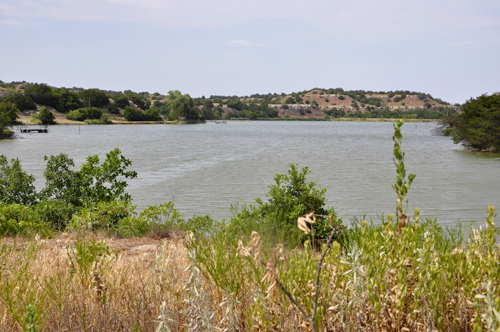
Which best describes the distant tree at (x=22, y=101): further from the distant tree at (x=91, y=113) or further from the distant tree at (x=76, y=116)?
the distant tree at (x=91, y=113)

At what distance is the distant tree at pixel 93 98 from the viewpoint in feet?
455

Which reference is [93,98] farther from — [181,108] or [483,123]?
[483,123]

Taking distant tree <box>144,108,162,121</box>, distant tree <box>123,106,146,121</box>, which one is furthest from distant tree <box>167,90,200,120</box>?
distant tree <box>123,106,146,121</box>

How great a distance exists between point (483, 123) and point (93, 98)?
417ft

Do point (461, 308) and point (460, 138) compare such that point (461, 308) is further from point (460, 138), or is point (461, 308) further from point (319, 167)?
point (460, 138)

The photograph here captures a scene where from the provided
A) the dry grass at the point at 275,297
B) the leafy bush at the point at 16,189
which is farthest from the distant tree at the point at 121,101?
the dry grass at the point at 275,297

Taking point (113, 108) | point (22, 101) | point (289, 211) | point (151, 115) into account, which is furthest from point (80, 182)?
point (113, 108)

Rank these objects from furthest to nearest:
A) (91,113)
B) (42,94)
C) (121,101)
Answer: (121,101) → (42,94) → (91,113)

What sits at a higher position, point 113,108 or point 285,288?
point 113,108

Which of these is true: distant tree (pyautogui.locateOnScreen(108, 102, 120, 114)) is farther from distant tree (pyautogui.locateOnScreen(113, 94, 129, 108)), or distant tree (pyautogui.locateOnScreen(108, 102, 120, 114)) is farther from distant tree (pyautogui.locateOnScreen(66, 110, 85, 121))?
distant tree (pyautogui.locateOnScreen(66, 110, 85, 121))

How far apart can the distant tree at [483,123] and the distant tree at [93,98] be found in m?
123

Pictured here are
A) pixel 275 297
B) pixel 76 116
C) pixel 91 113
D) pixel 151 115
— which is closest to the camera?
pixel 275 297

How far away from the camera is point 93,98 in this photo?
139 meters

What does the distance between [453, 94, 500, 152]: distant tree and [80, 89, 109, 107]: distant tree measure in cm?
12274
